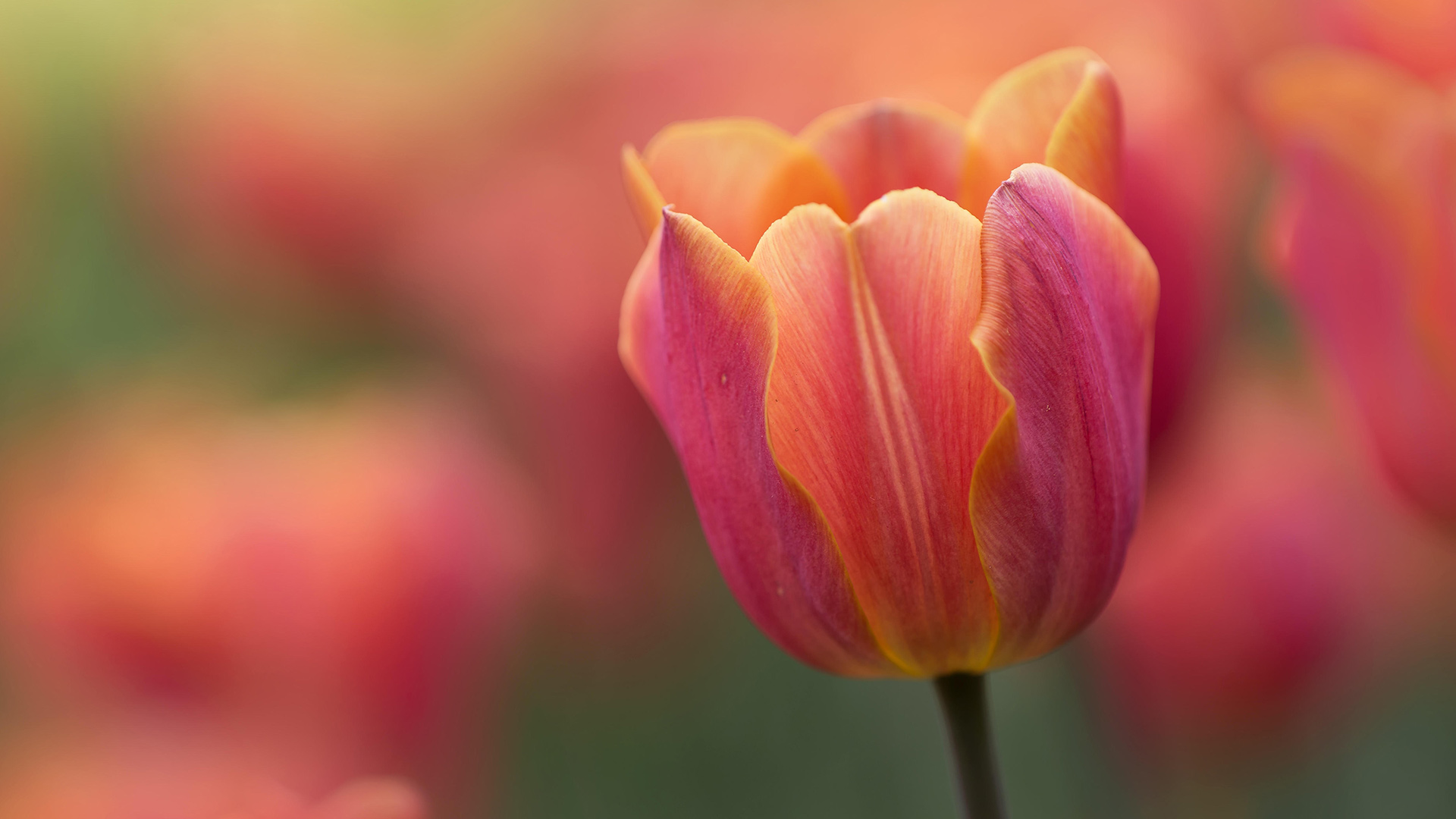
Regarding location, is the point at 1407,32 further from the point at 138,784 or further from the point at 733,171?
the point at 138,784

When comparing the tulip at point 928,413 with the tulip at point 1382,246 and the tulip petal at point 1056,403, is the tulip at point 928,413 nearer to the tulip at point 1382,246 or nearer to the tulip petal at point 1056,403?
Answer: the tulip petal at point 1056,403

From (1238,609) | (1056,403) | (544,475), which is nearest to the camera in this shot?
(1056,403)

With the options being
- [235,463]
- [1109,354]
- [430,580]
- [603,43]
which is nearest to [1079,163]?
[1109,354]

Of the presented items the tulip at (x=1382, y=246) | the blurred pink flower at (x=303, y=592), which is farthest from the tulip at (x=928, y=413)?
the blurred pink flower at (x=303, y=592)

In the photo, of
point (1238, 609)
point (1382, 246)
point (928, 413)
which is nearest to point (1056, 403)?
point (928, 413)

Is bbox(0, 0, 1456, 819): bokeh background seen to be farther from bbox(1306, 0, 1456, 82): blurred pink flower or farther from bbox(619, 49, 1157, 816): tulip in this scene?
bbox(619, 49, 1157, 816): tulip

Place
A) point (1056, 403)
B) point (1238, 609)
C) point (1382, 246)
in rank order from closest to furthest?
1. point (1056, 403)
2. point (1382, 246)
3. point (1238, 609)

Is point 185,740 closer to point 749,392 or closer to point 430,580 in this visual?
point 430,580
